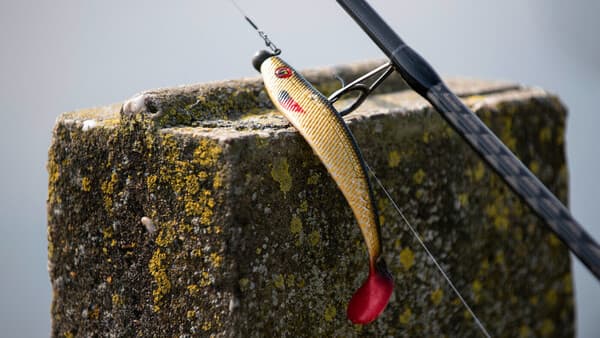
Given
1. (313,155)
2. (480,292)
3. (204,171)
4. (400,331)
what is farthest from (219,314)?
(480,292)

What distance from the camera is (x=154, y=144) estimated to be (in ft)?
5.14

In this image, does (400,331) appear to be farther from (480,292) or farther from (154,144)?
(154,144)

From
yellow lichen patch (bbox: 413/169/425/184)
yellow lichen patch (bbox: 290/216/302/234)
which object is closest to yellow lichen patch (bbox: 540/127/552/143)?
yellow lichen patch (bbox: 413/169/425/184)

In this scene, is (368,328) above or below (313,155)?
below

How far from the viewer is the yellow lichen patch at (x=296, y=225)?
1.57 m

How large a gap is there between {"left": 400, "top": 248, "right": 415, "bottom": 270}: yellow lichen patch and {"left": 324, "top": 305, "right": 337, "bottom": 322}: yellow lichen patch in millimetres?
271

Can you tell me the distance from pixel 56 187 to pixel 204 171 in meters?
0.54

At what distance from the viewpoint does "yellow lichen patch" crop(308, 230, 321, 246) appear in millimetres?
1613

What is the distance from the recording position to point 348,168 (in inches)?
60.3

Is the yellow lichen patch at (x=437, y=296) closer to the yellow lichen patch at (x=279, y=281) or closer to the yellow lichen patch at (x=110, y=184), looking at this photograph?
the yellow lichen patch at (x=279, y=281)

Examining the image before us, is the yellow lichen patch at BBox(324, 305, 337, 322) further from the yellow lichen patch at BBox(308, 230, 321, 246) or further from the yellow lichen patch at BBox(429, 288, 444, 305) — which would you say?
the yellow lichen patch at BBox(429, 288, 444, 305)

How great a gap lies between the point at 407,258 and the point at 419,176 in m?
0.23

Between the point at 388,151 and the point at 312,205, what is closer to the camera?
the point at 312,205

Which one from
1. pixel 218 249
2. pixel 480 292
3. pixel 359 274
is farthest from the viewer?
pixel 480 292
